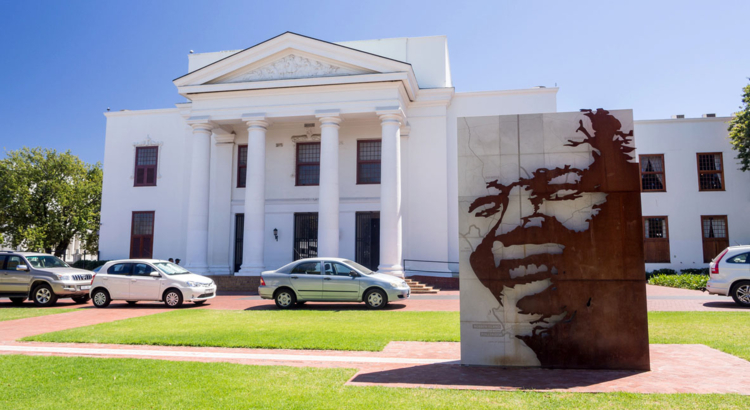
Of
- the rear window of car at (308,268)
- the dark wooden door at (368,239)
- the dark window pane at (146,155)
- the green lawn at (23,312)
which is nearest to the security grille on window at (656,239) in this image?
the dark wooden door at (368,239)

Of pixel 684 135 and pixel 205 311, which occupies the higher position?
pixel 684 135

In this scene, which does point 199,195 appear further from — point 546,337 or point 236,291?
point 546,337

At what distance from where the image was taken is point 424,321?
12391 mm

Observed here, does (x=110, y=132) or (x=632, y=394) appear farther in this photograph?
(x=110, y=132)

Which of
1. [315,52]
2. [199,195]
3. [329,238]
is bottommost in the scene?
[329,238]

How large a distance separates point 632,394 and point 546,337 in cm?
157

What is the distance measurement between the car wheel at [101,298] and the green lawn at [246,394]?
34.1 ft

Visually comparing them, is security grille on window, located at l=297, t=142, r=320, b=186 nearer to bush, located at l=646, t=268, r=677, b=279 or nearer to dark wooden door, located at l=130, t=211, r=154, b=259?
dark wooden door, located at l=130, t=211, r=154, b=259

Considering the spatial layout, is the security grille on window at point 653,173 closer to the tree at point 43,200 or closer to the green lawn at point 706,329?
the green lawn at point 706,329

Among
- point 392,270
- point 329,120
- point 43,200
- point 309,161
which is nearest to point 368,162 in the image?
point 309,161

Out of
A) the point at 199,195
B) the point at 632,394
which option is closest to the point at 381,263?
the point at 199,195

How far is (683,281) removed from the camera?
2195 cm

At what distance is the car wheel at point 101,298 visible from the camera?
16844 mm

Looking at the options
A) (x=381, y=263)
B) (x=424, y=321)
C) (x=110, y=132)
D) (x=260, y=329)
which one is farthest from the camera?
(x=110, y=132)
